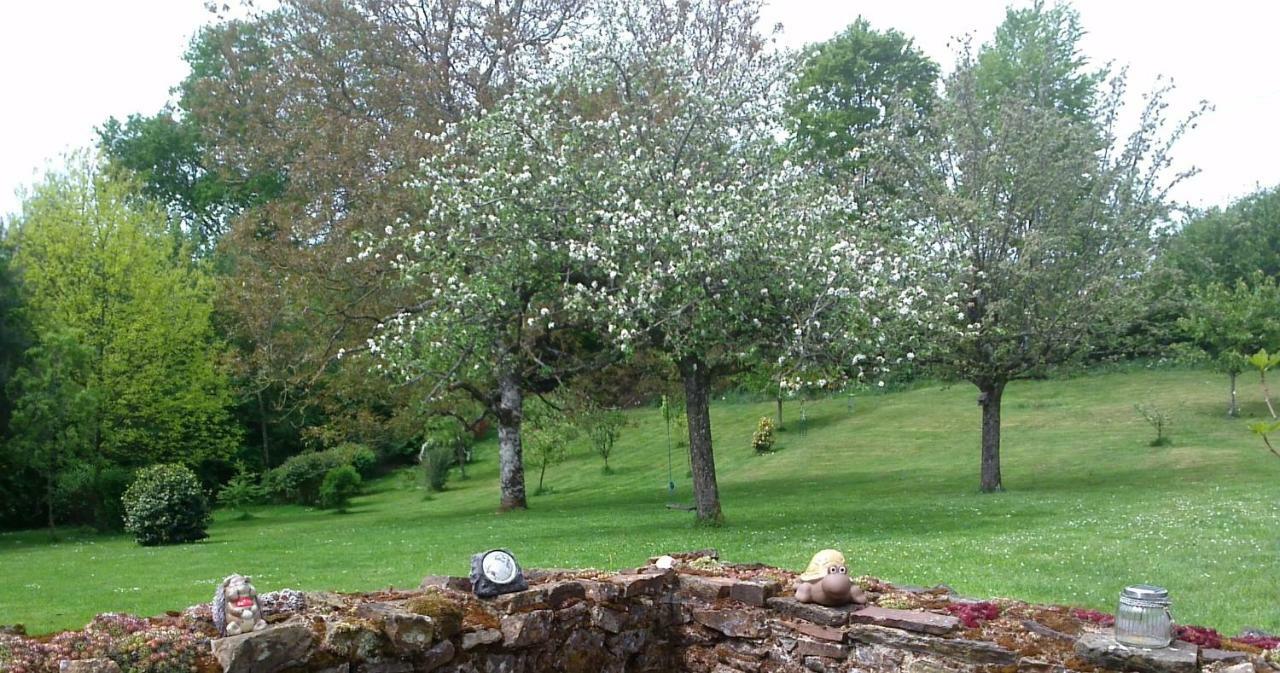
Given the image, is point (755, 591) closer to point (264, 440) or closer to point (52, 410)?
point (52, 410)

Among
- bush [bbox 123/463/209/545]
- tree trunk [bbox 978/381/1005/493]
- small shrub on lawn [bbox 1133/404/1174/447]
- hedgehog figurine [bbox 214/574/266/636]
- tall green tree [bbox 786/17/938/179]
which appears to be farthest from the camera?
tall green tree [bbox 786/17/938/179]

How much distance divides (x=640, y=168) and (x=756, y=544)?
15.4ft

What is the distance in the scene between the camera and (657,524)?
45.4 feet

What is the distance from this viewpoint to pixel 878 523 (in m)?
12.9

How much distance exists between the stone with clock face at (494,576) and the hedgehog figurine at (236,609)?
1.23 metres

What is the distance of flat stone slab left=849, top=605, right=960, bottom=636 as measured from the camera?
186 inches

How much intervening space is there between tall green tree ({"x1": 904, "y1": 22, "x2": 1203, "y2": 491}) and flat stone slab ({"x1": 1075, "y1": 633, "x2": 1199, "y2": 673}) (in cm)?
1107

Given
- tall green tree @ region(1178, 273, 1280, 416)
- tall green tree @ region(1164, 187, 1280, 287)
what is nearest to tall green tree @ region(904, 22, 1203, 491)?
tall green tree @ region(1178, 273, 1280, 416)

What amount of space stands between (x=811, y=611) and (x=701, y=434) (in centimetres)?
738

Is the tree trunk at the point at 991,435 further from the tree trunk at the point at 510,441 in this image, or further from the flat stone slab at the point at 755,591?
the flat stone slab at the point at 755,591

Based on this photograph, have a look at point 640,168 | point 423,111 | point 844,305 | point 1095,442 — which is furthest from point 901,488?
point 423,111

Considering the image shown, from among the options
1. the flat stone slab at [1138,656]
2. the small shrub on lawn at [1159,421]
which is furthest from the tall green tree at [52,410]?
the small shrub on lawn at [1159,421]

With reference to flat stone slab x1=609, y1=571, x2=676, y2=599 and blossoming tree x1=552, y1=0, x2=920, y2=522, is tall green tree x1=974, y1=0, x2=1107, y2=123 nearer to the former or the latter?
blossoming tree x1=552, y1=0, x2=920, y2=522

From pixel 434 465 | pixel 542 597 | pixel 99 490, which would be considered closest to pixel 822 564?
pixel 542 597
